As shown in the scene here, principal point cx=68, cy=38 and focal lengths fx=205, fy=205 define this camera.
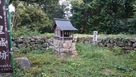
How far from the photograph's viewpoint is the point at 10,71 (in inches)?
200

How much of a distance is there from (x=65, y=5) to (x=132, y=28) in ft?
34.9

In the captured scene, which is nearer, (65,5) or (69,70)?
(69,70)

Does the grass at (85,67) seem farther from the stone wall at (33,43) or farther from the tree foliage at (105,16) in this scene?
the tree foliage at (105,16)

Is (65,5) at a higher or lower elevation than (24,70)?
higher

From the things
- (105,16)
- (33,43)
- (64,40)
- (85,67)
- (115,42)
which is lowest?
(85,67)

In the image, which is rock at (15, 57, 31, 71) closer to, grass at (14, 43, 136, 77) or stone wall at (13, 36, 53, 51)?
grass at (14, 43, 136, 77)

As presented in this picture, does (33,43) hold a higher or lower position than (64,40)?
lower

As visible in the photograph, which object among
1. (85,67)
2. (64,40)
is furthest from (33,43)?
(85,67)

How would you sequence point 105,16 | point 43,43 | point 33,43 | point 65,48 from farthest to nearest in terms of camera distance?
point 105,16 → point 43,43 → point 33,43 → point 65,48

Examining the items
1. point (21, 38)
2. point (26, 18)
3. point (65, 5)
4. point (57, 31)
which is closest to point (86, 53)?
point (57, 31)

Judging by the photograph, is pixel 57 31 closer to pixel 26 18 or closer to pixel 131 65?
pixel 131 65

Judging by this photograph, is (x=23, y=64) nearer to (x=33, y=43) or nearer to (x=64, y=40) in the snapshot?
(x=64, y=40)

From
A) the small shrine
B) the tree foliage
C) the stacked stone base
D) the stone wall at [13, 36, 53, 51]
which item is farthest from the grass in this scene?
the tree foliage

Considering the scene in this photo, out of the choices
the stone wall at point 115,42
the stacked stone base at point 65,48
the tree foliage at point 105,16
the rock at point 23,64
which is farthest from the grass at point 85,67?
the tree foliage at point 105,16
